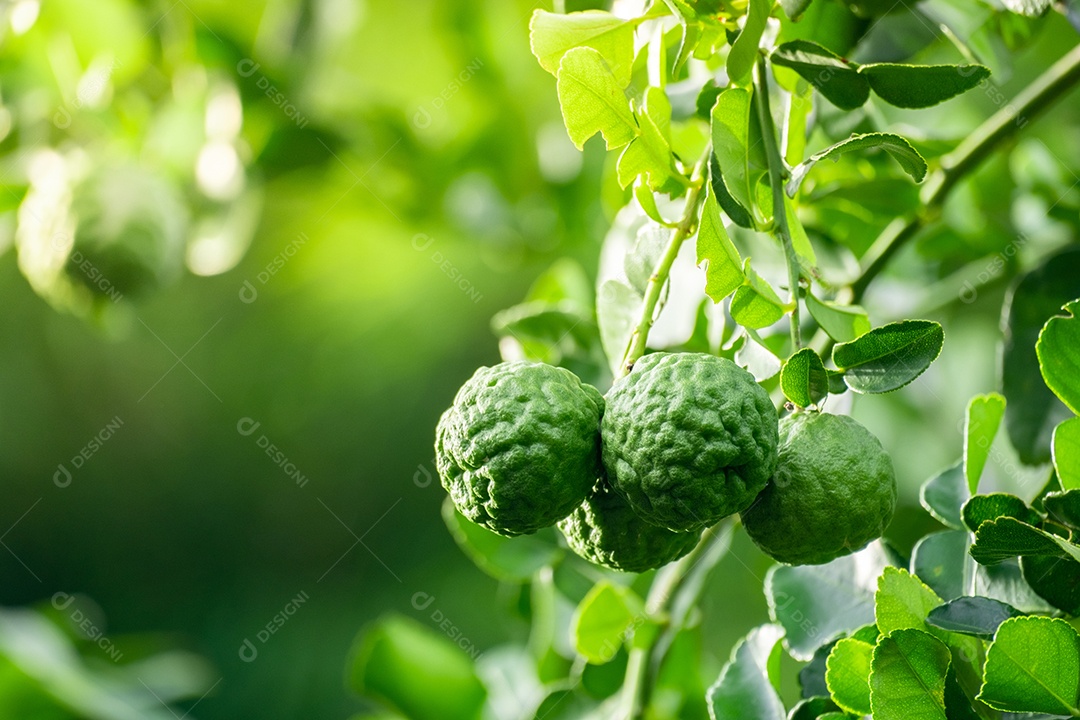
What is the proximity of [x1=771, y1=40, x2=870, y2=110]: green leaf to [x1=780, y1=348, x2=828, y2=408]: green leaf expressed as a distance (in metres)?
0.16

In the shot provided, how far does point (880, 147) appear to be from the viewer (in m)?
0.48

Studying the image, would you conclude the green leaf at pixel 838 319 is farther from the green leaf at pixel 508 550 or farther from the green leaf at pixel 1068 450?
the green leaf at pixel 508 550

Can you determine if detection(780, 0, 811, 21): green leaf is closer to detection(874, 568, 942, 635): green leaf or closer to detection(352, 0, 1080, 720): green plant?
detection(352, 0, 1080, 720): green plant

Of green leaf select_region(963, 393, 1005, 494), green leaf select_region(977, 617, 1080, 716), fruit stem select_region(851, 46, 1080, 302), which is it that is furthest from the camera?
fruit stem select_region(851, 46, 1080, 302)

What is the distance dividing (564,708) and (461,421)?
19.8 inches

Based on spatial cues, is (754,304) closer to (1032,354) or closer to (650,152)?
(650,152)

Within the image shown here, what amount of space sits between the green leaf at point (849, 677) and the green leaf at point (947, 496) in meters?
0.12

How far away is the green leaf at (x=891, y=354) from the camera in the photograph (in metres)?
0.48

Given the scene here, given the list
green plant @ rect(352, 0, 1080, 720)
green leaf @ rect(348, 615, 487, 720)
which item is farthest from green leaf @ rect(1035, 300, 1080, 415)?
green leaf @ rect(348, 615, 487, 720)

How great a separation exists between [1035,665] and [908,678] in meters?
0.06

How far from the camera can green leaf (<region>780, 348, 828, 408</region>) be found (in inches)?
19.3

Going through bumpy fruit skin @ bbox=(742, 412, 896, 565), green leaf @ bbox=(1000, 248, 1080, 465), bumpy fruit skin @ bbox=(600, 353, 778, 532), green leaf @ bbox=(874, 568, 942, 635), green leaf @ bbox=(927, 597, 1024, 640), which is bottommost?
green leaf @ bbox=(1000, 248, 1080, 465)

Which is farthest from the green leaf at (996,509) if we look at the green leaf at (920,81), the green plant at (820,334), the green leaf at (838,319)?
the green leaf at (920,81)

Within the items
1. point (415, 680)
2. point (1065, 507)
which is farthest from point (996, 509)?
point (415, 680)
